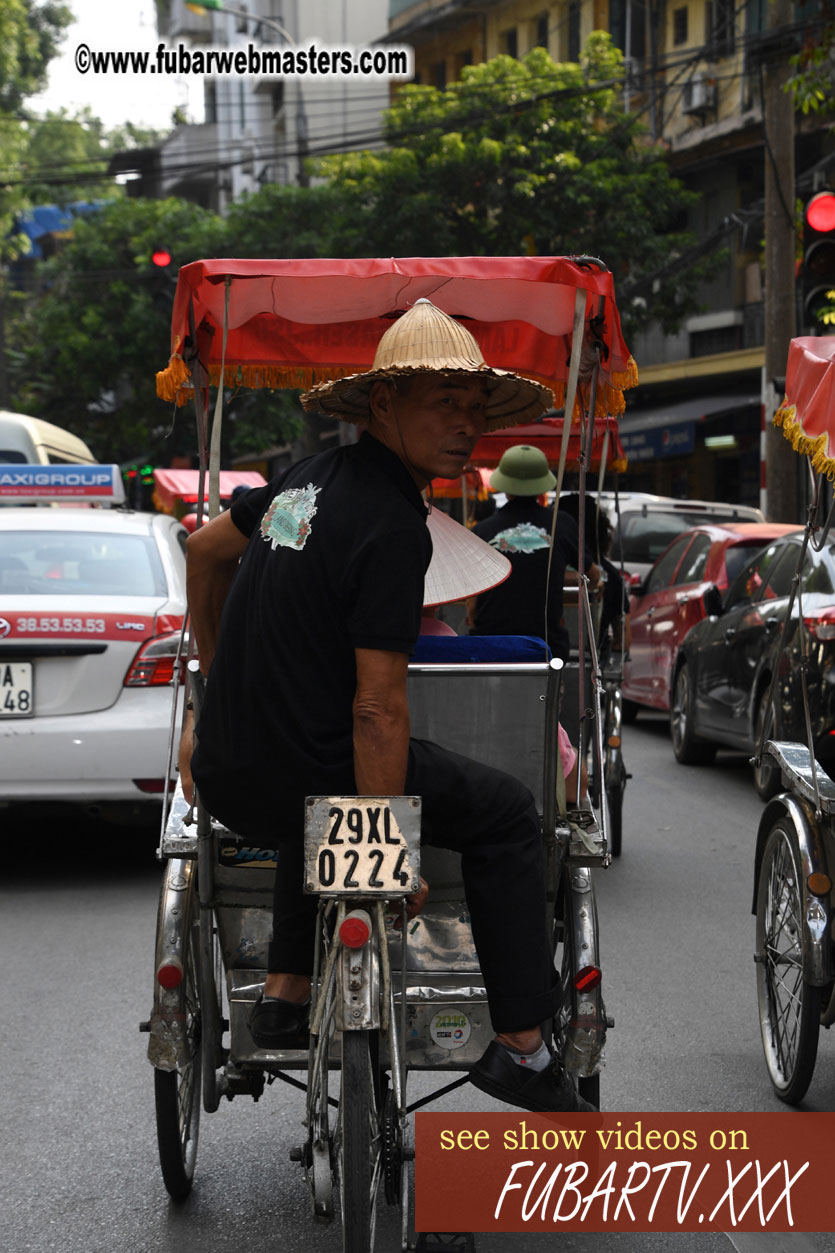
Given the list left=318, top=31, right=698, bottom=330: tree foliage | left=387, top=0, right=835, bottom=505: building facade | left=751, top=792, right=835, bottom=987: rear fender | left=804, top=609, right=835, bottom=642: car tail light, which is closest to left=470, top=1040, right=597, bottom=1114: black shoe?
left=751, top=792, right=835, bottom=987: rear fender

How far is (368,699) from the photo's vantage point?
3.02 meters

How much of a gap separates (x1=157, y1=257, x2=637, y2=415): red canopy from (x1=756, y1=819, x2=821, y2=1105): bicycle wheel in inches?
55.1

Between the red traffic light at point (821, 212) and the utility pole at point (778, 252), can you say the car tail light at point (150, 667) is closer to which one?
the red traffic light at point (821, 212)

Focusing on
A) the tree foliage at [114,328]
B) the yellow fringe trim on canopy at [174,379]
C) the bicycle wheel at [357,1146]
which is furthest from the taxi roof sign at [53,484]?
the tree foliage at [114,328]

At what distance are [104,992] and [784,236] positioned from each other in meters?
13.1

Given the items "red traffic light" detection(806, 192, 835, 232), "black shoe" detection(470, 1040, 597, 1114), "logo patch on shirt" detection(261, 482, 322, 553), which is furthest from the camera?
"red traffic light" detection(806, 192, 835, 232)

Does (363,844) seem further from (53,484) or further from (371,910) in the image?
(53,484)

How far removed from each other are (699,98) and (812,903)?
94.4 feet

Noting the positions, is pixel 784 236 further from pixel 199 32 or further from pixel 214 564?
pixel 199 32

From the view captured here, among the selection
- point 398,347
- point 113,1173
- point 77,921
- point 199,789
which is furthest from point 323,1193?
point 77,921

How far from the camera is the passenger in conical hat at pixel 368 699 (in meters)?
3.04

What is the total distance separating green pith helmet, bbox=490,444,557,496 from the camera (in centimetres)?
710

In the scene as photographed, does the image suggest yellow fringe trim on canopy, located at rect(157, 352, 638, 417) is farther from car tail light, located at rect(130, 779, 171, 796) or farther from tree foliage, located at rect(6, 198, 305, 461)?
tree foliage, located at rect(6, 198, 305, 461)

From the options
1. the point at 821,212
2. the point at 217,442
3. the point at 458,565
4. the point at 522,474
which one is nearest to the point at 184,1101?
the point at 458,565
